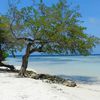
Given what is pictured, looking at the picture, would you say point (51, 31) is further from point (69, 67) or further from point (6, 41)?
point (69, 67)

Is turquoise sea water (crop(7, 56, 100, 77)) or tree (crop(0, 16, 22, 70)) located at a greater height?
tree (crop(0, 16, 22, 70))

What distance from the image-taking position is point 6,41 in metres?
24.4

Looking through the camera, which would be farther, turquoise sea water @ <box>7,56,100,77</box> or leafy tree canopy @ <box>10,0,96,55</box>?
turquoise sea water @ <box>7,56,100,77</box>

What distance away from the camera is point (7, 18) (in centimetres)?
2067

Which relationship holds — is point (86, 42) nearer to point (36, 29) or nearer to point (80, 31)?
point (80, 31)

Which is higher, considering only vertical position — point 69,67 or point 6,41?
point 6,41

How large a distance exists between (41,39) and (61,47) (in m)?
1.21

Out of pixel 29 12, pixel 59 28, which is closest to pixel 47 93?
pixel 59 28

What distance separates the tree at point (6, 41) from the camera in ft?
69.3

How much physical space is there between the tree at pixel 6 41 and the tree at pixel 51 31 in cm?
64

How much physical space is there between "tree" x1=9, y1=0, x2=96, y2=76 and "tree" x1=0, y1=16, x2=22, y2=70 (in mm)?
638

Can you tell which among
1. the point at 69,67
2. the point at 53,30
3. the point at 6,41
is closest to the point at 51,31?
the point at 53,30

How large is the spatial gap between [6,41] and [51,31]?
5.55 metres

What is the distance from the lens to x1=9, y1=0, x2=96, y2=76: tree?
19656 millimetres
